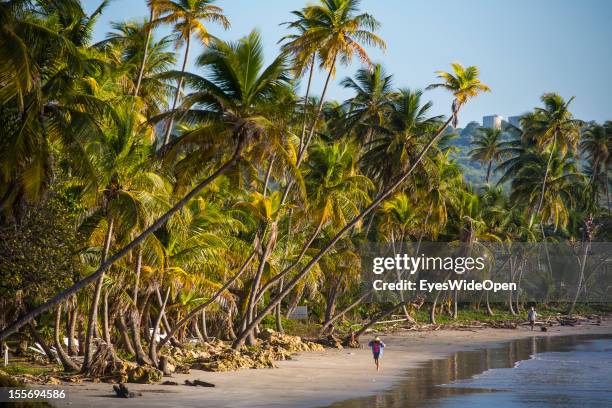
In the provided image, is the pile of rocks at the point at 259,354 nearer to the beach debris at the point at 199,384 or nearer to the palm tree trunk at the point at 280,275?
the palm tree trunk at the point at 280,275

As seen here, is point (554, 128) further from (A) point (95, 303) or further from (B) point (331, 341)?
(A) point (95, 303)

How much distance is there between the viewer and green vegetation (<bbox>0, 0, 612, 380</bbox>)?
1666cm

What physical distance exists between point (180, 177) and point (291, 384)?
6.73 meters

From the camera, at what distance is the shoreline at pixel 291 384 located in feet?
61.7

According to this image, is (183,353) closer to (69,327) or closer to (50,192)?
(69,327)

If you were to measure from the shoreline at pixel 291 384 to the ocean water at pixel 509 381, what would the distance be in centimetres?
89

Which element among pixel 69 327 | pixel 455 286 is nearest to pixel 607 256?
pixel 455 286

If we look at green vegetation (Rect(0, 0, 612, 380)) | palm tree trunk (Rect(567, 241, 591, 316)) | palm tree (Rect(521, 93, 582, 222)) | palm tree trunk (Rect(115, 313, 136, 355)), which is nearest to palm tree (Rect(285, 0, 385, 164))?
green vegetation (Rect(0, 0, 612, 380))

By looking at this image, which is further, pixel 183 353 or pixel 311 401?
pixel 183 353

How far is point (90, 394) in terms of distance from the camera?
744 inches

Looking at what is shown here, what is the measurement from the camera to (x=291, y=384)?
75.4ft

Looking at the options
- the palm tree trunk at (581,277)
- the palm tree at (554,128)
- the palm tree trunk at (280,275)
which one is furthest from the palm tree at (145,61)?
the palm tree trunk at (581,277)

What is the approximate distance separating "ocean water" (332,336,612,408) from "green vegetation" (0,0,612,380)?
617cm

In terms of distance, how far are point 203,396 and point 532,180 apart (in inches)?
1880
